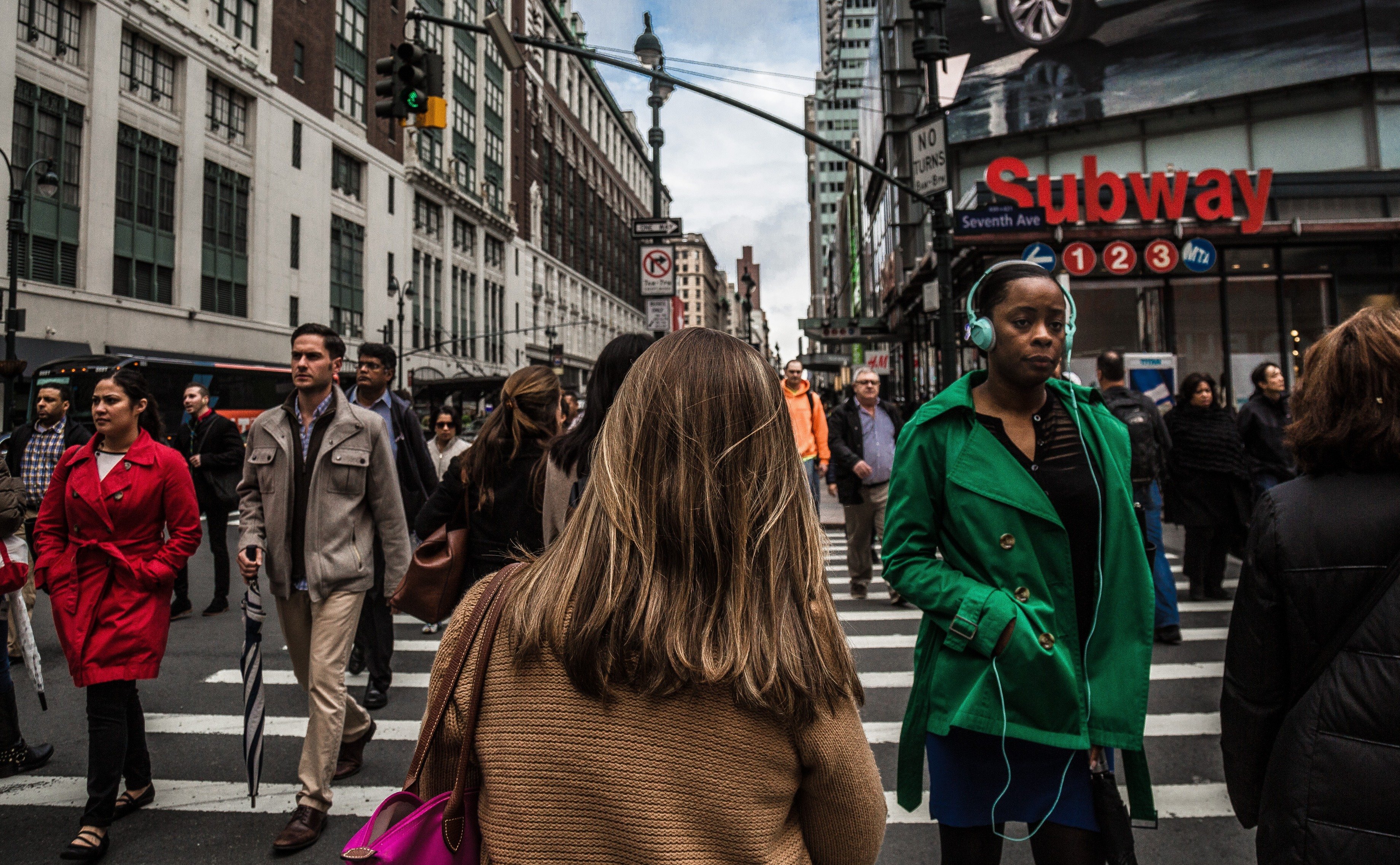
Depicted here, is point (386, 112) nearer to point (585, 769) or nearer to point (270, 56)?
point (585, 769)

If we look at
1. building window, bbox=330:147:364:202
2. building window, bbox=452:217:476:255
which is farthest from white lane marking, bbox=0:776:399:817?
building window, bbox=452:217:476:255

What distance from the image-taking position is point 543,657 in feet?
4.48

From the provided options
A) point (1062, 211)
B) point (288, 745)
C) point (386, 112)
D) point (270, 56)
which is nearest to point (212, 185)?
point (270, 56)

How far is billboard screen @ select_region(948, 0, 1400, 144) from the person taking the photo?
2295cm

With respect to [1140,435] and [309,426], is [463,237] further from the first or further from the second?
[309,426]

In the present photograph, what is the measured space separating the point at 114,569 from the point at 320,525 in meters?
0.92

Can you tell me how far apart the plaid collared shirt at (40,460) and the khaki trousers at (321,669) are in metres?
4.81

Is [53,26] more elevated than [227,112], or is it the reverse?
[227,112]

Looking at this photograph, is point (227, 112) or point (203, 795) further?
point (227, 112)

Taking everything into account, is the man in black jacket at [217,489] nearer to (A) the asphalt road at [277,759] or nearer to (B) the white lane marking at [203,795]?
(A) the asphalt road at [277,759]

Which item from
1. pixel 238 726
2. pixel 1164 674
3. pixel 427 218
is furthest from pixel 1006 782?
pixel 427 218

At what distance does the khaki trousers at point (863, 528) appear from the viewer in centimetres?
901

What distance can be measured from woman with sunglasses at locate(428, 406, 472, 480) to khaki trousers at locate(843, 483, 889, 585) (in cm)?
414

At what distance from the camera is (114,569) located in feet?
13.3
